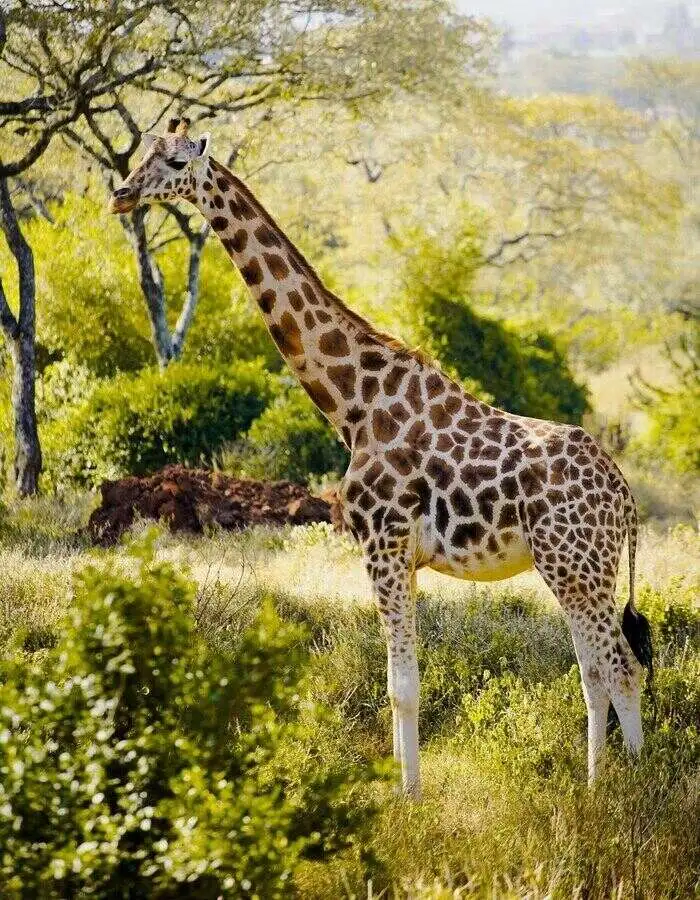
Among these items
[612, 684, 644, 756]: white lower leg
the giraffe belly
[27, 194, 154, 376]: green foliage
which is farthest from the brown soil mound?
[612, 684, 644, 756]: white lower leg

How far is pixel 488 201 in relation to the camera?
35125mm

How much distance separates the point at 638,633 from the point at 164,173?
10.3ft

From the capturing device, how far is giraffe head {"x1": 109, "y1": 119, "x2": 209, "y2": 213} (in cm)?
618

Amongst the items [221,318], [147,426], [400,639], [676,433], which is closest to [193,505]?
[147,426]

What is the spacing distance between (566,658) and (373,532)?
2392mm

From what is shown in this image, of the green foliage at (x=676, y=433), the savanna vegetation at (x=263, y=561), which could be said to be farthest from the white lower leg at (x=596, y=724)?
the green foliage at (x=676, y=433)

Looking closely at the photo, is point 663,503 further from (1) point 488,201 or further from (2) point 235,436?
(1) point 488,201

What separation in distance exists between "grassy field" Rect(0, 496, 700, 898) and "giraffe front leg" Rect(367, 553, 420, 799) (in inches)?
10.4

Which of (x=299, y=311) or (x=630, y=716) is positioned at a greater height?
(x=299, y=311)

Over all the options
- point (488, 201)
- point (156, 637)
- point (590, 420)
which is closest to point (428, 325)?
point (590, 420)

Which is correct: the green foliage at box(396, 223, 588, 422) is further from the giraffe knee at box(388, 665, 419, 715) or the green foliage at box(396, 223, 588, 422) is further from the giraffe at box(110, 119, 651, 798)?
the giraffe knee at box(388, 665, 419, 715)

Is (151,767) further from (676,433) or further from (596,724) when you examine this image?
(676,433)

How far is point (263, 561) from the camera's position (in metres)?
9.82

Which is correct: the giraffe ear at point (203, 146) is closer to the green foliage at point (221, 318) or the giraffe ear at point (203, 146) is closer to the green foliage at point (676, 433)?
the green foliage at point (221, 318)
